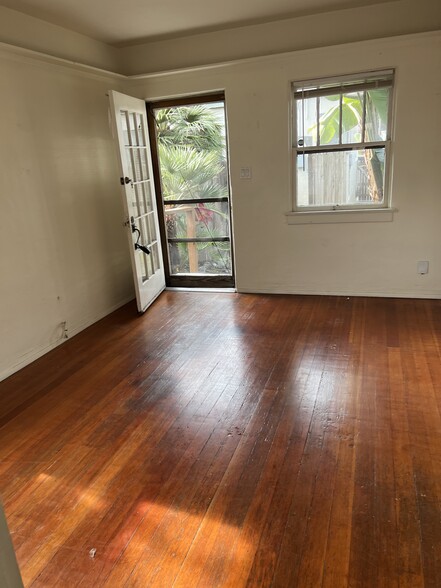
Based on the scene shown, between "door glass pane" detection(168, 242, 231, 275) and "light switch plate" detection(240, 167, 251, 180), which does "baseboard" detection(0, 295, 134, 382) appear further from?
"light switch plate" detection(240, 167, 251, 180)

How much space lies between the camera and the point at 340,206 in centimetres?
432

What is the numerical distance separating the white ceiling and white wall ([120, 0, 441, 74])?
11 cm

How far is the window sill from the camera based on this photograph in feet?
13.6

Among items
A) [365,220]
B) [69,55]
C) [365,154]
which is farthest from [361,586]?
[69,55]

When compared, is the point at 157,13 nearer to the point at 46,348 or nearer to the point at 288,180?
the point at 288,180

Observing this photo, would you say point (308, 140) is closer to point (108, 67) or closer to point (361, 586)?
point (108, 67)

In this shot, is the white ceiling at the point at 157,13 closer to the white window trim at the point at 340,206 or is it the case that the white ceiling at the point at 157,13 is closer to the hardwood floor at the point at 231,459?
the white window trim at the point at 340,206

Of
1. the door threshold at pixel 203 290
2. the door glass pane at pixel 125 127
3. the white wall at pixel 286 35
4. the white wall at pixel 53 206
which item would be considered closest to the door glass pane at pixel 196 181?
the door threshold at pixel 203 290

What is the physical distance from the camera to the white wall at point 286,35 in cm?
371

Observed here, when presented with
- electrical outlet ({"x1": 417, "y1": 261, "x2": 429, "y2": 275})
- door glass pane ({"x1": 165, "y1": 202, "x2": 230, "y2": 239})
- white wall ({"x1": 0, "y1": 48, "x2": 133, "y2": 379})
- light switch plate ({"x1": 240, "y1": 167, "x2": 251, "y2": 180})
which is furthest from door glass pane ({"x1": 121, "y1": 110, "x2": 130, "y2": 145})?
electrical outlet ({"x1": 417, "y1": 261, "x2": 429, "y2": 275})

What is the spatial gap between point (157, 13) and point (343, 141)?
2.04 m

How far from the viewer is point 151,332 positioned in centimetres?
388

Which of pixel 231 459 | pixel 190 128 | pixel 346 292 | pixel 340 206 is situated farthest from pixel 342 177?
pixel 231 459

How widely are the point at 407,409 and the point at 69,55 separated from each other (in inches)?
158
